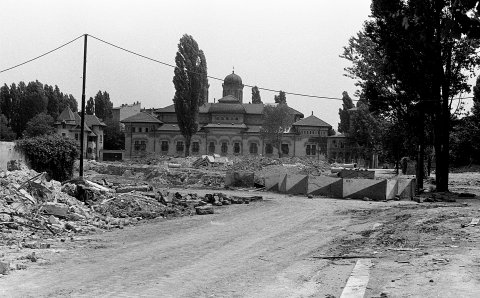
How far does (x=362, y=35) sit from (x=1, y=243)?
1212 inches

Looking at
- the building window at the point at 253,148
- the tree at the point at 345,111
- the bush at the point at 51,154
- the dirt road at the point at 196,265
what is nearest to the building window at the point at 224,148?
the building window at the point at 253,148

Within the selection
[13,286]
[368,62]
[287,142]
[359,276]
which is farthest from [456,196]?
[287,142]

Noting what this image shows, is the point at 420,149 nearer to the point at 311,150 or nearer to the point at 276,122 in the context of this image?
the point at 276,122

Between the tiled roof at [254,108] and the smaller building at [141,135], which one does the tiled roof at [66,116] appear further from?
the tiled roof at [254,108]

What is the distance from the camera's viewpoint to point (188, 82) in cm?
8138

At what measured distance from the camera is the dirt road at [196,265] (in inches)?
366

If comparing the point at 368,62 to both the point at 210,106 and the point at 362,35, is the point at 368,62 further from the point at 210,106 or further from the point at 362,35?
the point at 210,106

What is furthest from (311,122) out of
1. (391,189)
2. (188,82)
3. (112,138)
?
(391,189)

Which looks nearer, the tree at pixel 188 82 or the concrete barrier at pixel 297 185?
the concrete barrier at pixel 297 185

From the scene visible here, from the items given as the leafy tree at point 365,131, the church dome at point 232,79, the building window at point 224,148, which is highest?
the church dome at point 232,79

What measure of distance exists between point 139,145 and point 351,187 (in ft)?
245

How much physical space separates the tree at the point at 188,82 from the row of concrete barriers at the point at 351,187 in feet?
162

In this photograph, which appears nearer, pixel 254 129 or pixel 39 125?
pixel 39 125

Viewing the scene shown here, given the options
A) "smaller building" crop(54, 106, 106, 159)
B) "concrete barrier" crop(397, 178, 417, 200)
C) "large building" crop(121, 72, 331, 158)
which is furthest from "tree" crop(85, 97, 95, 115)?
"concrete barrier" crop(397, 178, 417, 200)
